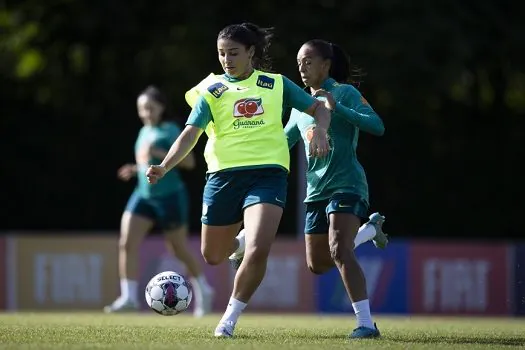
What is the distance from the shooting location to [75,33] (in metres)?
18.3

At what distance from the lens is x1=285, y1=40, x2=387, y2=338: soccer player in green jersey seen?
8.14 meters

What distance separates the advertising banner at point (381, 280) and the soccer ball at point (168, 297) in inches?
258

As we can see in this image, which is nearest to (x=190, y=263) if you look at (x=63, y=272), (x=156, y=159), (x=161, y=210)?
(x=161, y=210)

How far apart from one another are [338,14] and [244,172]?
1002cm

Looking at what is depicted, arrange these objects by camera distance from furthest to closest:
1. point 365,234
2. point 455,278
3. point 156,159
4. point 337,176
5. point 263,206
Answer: point 455,278 → point 156,159 → point 365,234 → point 337,176 → point 263,206

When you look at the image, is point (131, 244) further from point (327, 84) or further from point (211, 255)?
point (327, 84)

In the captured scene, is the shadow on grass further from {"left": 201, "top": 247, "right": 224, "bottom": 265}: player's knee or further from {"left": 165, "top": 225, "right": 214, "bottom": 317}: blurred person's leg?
{"left": 165, "top": 225, "right": 214, "bottom": 317}: blurred person's leg

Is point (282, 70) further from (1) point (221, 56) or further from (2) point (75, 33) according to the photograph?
(1) point (221, 56)

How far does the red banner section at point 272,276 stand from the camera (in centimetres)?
1519

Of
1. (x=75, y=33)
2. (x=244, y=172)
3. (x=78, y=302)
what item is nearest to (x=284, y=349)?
(x=244, y=172)

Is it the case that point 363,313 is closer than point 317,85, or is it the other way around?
point 363,313

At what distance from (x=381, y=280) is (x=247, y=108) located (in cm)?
769

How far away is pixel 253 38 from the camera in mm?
8195

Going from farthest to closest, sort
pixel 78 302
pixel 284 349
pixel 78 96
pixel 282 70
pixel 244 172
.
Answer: pixel 78 96 < pixel 282 70 < pixel 78 302 < pixel 244 172 < pixel 284 349
